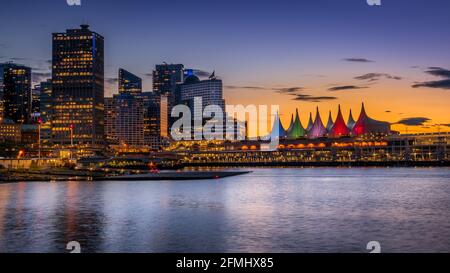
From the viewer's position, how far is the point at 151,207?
3400 centimetres

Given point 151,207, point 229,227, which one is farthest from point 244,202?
point 229,227

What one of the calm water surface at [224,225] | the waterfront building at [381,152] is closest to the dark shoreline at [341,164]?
the waterfront building at [381,152]

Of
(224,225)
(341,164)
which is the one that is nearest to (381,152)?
(341,164)

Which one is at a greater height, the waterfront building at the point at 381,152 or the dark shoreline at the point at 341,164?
the waterfront building at the point at 381,152

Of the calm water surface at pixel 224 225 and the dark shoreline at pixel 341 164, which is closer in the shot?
the calm water surface at pixel 224 225

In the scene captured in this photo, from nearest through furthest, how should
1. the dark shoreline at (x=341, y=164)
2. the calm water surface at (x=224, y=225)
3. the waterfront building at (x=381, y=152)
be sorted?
the calm water surface at (x=224, y=225), the dark shoreline at (x=341, y=164), the waterfront building at (x=381, y=152)

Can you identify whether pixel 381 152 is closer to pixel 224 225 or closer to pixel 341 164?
pixel 341 164

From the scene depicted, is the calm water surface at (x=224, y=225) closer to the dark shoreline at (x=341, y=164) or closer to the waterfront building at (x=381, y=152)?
the dark shoreline at (x=341, y=164)

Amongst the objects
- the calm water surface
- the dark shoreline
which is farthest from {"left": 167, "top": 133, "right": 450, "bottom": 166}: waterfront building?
the calm water surface

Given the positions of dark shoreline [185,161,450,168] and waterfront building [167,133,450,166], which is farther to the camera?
waterfront building [167,133,450,166]

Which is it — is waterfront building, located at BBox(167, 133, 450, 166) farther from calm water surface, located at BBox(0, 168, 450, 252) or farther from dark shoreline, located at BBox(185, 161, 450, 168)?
calm water surface, located at BBox(0, 168, 450, 252)

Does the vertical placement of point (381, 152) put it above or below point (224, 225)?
below

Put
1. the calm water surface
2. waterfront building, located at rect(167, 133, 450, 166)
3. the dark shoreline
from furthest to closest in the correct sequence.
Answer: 1. waterfront building, located at rect(167, 133, 450, 166)
2. the dark shoreline
3. the calm water surface
